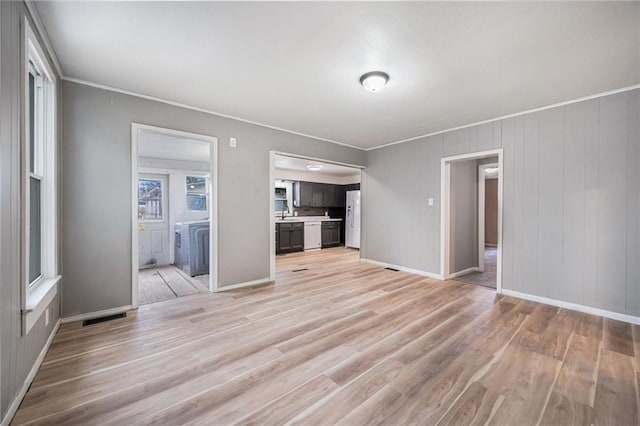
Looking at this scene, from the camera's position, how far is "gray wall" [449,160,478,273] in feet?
15.0

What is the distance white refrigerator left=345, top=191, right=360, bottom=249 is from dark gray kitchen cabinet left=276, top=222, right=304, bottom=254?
1.53 m

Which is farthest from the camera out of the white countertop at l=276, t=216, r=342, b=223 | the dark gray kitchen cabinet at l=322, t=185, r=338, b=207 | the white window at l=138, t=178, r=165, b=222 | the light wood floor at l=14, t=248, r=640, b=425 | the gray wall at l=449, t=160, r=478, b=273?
the dark gray kitchen cabinet at l=322, t=185, r=338, b=207

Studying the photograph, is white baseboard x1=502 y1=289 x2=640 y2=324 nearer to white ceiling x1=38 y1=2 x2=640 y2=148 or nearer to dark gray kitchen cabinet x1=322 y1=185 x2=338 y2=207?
white ceiling x1=38 y1=2 x2=640 y2=148

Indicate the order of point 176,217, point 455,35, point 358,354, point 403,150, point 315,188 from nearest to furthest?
point 455,35
point 358,354
point 403,150
point 176,217
point 315,188

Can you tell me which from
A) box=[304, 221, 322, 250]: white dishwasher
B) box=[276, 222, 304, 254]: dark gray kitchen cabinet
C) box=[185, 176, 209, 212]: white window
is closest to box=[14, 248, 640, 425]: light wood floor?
box=[185, 176, 209, 212]: white window

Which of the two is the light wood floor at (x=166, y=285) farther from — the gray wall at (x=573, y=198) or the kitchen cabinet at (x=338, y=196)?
the kitchen cabinet at (x=338, y=196)

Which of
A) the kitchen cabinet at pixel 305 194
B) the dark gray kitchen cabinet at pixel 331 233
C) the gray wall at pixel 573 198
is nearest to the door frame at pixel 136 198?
the gray wall at pixel 573 198

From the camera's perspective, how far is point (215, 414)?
59.5 inches

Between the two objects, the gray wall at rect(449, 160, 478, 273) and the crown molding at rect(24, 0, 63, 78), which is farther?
the gray wall at rect(449, 160, 478, 273)

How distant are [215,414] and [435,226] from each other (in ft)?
13.3

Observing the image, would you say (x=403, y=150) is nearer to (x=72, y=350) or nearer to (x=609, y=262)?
(x=609, y=262)

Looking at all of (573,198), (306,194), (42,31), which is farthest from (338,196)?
(42,31)

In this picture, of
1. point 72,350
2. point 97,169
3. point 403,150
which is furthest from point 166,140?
point 403,150

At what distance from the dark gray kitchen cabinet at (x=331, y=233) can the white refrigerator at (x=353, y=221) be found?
38cm
